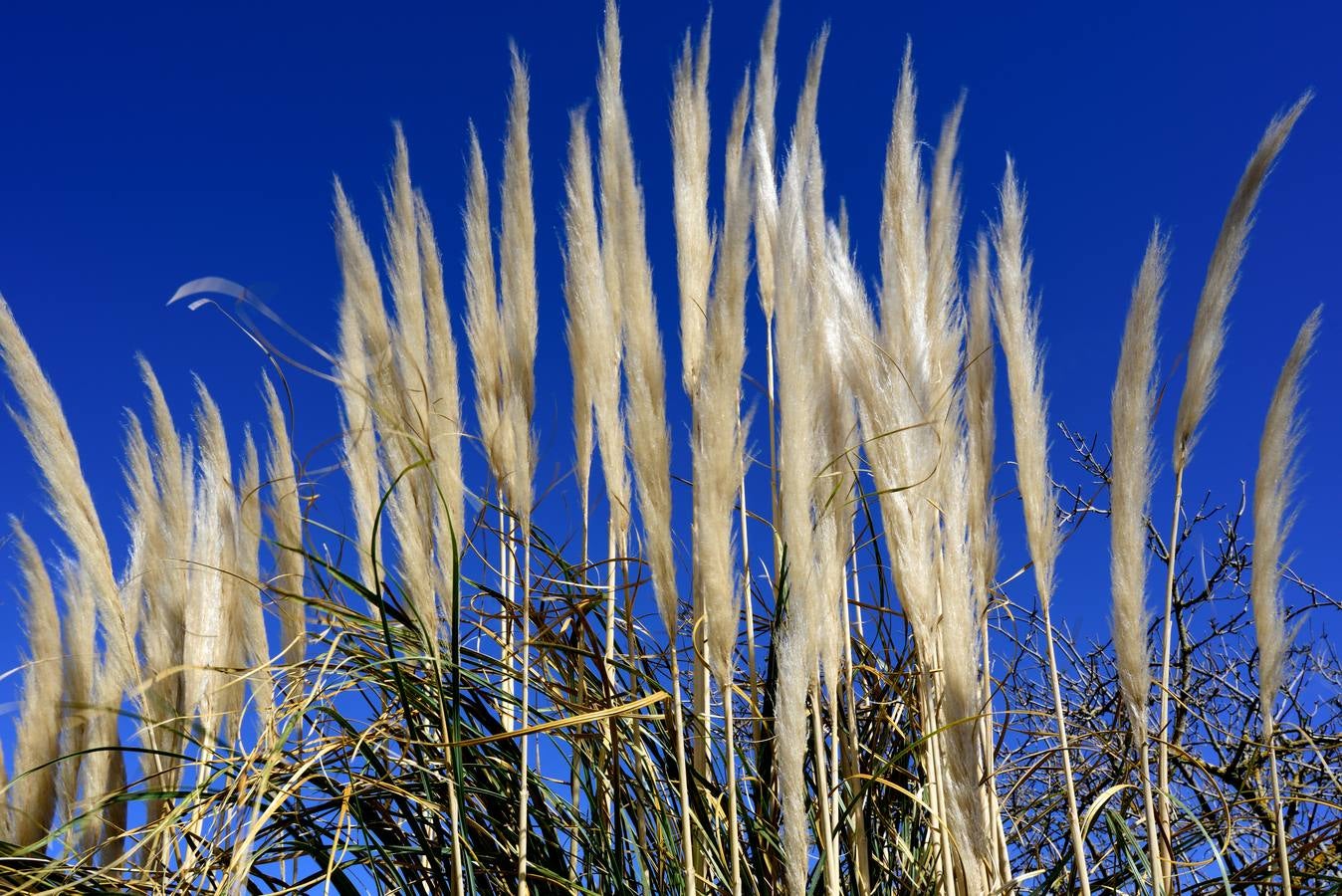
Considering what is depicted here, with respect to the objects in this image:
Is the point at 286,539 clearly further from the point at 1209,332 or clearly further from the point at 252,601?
the point at 1209,332

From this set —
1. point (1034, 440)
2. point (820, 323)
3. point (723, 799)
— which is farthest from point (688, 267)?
point (723, 799)

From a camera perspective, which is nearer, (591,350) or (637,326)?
(637,326)

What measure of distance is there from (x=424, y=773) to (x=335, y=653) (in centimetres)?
43

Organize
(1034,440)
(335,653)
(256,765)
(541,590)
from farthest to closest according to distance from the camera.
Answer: (541,590) → (335,653) → (256,765) → (1034,440)

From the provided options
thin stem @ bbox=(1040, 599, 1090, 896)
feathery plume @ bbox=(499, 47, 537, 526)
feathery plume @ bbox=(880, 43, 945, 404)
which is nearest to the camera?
thin stem @ bbox=(1040, 599, 1090, 896)

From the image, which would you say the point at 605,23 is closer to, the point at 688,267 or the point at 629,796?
the point at 688,267

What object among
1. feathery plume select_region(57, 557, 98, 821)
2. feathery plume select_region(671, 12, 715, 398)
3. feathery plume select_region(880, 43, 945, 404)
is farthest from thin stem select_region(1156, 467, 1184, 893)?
feathery plume select_region(57, 557, 98, 821)

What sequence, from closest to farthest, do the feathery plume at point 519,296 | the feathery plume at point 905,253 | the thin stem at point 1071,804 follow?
the thin stem at point 1071,804, the feathery plume at point 905,253, the feathery plume at point 519,296

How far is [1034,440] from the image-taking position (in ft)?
6.39

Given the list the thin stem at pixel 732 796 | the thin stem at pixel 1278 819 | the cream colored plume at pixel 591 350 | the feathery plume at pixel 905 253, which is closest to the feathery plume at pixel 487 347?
the cream colored plume at pixel 591 350

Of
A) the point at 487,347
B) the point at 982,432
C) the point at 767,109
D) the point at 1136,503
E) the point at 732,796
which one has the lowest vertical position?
the point at 732,796

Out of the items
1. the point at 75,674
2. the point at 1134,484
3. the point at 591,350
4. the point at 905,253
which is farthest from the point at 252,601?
the point at 1134,484

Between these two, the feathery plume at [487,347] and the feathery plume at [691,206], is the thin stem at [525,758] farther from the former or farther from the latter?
the feathery plume at [691,206]

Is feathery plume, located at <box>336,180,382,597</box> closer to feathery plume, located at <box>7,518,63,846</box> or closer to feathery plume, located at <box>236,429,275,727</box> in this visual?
feathery plume, located at <box>236,429,275,727</box>
